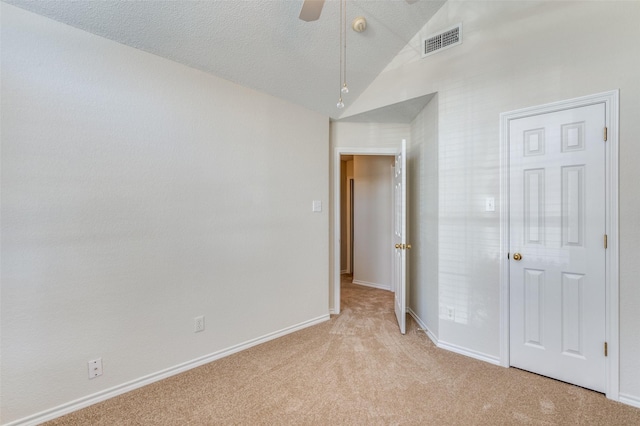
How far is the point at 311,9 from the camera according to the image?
54.5 inches

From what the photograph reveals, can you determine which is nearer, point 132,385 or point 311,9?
point 311,9

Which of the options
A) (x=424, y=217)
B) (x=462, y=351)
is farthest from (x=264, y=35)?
(x=462, y=351)

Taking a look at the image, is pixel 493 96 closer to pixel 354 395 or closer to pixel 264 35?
pixel 264 35

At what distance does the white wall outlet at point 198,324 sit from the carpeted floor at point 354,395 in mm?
312

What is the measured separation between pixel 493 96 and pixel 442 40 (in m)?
0.74

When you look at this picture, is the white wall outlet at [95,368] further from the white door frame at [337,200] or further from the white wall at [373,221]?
the white wall at [373,221]

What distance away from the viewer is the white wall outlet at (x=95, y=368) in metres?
1.76

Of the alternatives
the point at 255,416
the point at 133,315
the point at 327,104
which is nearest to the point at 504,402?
the point at 255,416

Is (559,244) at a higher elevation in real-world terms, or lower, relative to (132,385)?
higher

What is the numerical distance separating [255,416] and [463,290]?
1.93 meters

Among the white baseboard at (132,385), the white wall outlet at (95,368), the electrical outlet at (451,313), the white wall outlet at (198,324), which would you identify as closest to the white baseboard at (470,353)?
the electrical outlet at (451,313)

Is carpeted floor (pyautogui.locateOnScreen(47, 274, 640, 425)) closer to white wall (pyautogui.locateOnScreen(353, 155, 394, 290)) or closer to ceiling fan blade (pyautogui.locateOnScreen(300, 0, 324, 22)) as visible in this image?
white wall (pyautogui.locateOnScreen(353, 155, 394, 290))

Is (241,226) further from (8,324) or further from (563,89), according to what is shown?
(563,89)

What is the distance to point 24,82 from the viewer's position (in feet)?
5.12
